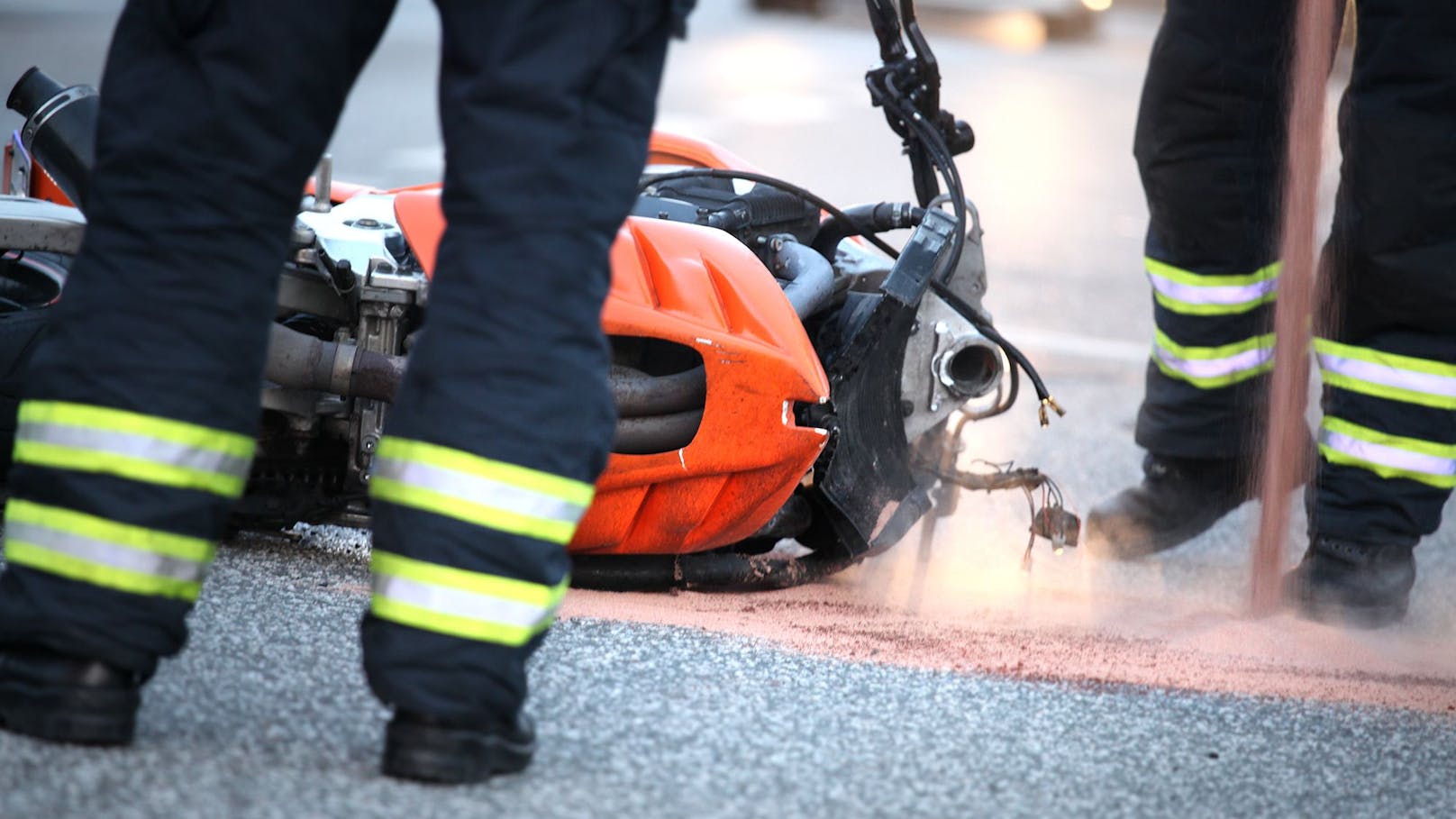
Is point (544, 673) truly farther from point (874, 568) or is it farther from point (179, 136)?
point (874, 568)

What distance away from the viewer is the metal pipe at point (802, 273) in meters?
2.88

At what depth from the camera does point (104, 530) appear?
1754 millimetres

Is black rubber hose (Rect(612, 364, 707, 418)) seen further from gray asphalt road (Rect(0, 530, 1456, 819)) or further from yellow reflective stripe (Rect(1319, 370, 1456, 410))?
yellow reflective stripe (Rect(1319, 370, 1456, 410))

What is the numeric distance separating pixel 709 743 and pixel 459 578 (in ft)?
1.65

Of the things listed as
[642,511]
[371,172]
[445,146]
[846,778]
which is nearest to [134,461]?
[445,146]

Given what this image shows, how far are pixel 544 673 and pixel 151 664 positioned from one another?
0.62m

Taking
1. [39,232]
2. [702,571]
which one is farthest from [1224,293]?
[39,232]

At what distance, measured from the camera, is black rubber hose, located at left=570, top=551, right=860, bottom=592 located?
2.83 metres

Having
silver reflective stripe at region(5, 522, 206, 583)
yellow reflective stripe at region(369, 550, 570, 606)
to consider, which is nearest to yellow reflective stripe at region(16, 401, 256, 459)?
silver reflective stripe at region(5, 522, 206, 583)

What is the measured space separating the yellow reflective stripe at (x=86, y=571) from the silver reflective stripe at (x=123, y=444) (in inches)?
4.6

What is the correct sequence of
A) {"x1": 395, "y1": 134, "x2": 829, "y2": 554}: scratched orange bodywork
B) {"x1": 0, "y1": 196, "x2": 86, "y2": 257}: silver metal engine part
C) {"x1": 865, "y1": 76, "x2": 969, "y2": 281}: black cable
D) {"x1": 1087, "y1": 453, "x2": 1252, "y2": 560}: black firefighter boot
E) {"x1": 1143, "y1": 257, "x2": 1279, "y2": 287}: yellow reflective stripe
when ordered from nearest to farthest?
{"x1": 395, "y1": 134, "x2": 829, "y2": 554}: scratched orange bodywork, {"x1": 0, "y1": 196, "x2": 86, "y2": 257}: silver metal engine part, {"x1": 865, "y1": 76, "x2": 969, "y2": 281}: black cable, {"x1": 1143, "y1": 257, "x2": 1279, "y2": 287}: yellow reflective stripe, {"x1": 1087, "y1": 453, "x2": 1252, "y2": 560}: black firefighter boot

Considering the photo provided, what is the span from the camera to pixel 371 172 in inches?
285

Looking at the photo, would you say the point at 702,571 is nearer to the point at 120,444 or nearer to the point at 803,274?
the point at 803,274

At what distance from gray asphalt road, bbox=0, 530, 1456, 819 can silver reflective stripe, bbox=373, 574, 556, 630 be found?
0.21 meters
